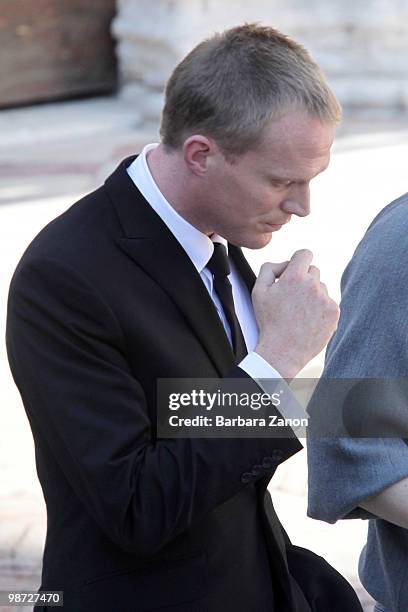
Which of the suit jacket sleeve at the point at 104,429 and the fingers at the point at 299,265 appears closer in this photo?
the suit jacket sleeve at the point at 104,429

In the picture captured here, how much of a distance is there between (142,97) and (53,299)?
7.24m

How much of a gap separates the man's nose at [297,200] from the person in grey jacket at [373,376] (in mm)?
118

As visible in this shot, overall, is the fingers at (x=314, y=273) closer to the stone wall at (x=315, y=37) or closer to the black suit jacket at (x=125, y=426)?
the black suit jacket at (x=125, y=426)

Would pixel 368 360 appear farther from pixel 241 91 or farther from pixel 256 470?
pixel 241 91

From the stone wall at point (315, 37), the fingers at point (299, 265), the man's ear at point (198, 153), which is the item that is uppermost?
the man's ear at point (198, 153)

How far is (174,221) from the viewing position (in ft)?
5.92

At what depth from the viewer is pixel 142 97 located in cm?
870

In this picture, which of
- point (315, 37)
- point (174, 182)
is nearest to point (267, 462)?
point (174, 182)

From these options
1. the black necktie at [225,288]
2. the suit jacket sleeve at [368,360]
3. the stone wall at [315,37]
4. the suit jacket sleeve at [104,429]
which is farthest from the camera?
the stone wall at [315,37]

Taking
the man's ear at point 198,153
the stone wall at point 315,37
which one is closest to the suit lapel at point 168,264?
the man's ear at point 198,153

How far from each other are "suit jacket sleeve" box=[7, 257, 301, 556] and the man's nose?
28 centimetres

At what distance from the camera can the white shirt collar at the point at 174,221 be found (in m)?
1.81

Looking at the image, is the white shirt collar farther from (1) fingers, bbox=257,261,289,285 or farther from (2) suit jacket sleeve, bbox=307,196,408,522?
(2) suit jacket sleeve, bbox=307,196,408,522

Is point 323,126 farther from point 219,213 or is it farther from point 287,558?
point 287,558
